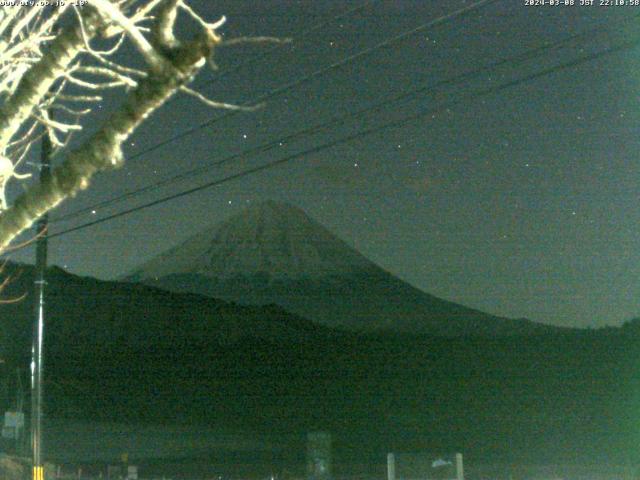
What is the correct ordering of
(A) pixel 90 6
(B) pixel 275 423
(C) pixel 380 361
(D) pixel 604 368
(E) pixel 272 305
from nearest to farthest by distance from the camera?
(A) pixel 90 6, (B) pixel 275 423, (D) pixel 604 368, (C) pixel 380 361, (E) pixel 272 305

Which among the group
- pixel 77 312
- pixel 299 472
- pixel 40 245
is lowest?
pixel 299 472

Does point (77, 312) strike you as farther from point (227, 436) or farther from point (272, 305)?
point (227, 436)

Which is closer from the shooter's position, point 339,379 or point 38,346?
point 38,346

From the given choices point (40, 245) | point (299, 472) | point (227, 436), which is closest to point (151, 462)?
point (299, 472)

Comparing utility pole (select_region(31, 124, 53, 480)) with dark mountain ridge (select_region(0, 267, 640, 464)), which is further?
dark mountain ridge (select_region(0, 267, 640, 464))

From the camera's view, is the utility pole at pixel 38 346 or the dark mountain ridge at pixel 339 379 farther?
the dark mountain ridge at pixel 339 379

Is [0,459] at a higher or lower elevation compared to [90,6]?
lower

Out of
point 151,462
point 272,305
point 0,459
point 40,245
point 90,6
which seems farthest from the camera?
point 272,305

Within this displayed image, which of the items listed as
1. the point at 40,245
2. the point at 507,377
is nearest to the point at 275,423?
the point at 507,377

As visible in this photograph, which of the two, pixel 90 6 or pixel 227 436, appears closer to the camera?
pixel 90 6

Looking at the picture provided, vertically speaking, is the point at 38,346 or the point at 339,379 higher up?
the point at 339,379
